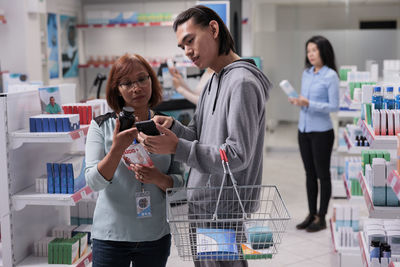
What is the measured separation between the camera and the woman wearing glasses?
7.15ft

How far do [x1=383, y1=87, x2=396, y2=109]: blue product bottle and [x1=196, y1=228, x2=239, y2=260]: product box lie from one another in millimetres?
1382

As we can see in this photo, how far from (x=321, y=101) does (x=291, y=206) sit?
151cm

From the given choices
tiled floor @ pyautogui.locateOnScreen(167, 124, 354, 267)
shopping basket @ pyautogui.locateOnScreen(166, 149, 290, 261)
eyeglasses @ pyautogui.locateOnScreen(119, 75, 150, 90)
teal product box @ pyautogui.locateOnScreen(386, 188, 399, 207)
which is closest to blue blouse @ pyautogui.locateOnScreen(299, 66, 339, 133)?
tiled floor @ pyautogui.locateOnScreen(167, 124, 354, 267)

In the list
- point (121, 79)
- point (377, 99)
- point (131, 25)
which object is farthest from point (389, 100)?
point (131, 25)

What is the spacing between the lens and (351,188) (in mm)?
4449

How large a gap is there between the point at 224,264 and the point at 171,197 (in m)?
0.33

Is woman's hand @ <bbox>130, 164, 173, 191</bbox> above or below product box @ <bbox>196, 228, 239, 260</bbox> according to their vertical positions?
above

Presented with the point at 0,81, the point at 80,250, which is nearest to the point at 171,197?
the point at 80,250

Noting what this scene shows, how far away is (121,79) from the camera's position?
2.21 metres

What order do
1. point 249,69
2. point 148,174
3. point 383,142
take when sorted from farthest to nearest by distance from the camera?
1. point 383,142
2. point 148,174
3. point 249,69

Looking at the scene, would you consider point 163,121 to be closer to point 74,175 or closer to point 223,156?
point 223,156

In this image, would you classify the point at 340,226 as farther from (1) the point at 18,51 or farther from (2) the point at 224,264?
(1) the point at 18,51

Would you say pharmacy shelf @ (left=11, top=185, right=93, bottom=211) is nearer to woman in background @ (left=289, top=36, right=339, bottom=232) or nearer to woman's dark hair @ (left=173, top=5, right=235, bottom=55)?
woman's dark hair @ (left=173, top=5, right=235, bottom=55)

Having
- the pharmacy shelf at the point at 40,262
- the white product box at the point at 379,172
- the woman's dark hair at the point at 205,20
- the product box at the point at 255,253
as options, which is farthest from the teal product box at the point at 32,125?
the white product box at the point at 379,172
